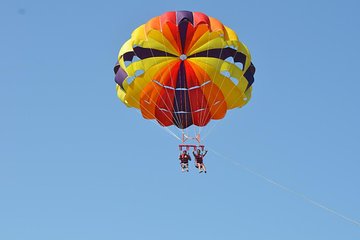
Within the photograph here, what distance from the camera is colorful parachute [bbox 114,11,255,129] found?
40.0m

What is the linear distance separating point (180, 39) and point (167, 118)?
328 centimetres

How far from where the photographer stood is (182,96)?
41594mm

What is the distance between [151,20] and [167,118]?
3852 mm

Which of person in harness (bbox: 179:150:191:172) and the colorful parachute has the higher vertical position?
the colorful parachute

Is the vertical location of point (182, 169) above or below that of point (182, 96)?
below

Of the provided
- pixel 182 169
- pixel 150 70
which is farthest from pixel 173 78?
pixel 182 169

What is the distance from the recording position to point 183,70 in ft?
134

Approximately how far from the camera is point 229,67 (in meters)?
40.5

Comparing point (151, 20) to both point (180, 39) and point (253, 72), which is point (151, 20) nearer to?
point (180, 39)

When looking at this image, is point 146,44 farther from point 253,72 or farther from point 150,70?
point 253,72

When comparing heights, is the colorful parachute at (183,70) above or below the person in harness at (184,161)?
above

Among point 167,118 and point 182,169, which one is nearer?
point 182,169

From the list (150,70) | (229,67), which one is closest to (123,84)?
(150,70)

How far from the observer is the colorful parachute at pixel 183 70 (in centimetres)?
4003
